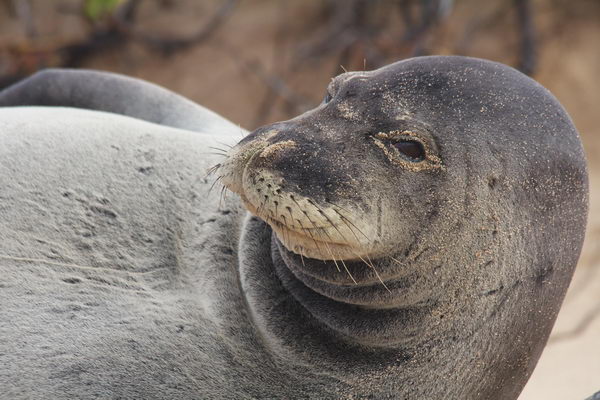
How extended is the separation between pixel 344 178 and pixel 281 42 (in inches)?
295

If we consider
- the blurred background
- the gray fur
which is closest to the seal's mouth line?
the gray fur

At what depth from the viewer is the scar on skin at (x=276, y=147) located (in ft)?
7.73

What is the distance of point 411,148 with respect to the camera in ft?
7.88

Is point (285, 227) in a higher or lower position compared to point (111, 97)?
lower

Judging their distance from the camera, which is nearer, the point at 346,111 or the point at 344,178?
the point at 344,178

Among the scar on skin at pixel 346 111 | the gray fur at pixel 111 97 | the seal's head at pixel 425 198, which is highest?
the gray fur at pixel 111 97

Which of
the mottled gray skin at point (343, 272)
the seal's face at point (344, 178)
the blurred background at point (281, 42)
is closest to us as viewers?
the seal's face at point (344, 178)

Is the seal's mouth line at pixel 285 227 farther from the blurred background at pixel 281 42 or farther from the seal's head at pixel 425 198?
the blurred background at pixel 281 42

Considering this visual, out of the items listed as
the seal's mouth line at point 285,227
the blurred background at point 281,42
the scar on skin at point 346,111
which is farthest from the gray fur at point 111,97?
the blurred background at point 281,42

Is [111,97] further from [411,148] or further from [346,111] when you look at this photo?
[411,148]

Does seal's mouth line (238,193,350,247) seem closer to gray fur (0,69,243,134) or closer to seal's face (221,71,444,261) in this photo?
seal's face (221,71,444,261)

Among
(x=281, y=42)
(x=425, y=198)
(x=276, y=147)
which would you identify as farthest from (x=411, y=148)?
(x=281, y=42)

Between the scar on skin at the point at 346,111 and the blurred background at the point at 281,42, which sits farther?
the blurred background at the point at 281,42

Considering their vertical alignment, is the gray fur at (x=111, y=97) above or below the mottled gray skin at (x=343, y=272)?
above
